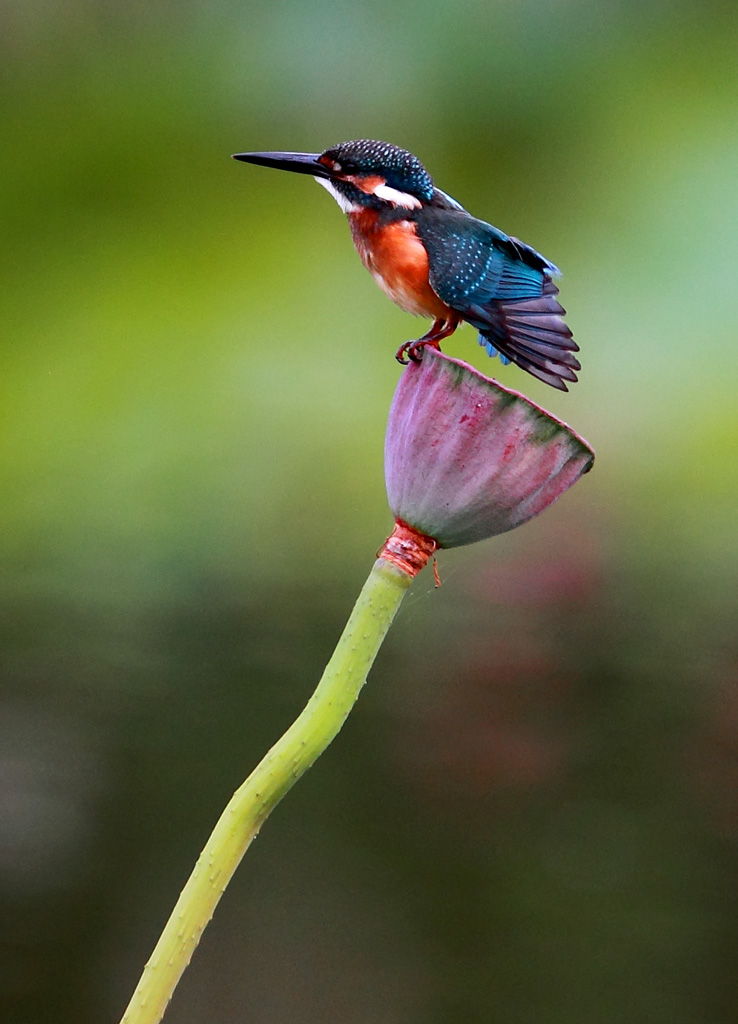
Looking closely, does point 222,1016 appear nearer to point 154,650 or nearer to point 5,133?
point 154,650

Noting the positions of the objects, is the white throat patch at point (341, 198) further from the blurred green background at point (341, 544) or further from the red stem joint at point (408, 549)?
the blurred green background at point (341, 544)

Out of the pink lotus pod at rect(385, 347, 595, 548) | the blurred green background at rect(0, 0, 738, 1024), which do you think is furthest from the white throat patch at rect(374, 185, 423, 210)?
the blurred green background at rect(0, 0, 738, 1024)

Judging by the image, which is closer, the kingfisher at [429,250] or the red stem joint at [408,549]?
the red stem joint at [408,549]

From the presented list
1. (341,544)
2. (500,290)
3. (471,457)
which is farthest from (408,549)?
(341,544)

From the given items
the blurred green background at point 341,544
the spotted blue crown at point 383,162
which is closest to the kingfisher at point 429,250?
the spotted blue crown at point 383,162

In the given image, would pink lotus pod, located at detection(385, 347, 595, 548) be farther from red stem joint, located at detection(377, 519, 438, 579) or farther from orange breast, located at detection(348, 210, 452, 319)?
orange breast, located at detection(348, 210, 452, 319)

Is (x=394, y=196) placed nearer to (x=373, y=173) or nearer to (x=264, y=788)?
(x=373, y=173)

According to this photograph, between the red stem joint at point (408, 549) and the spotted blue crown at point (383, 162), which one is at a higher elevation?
the spotted blue crown at point (383, 162)
